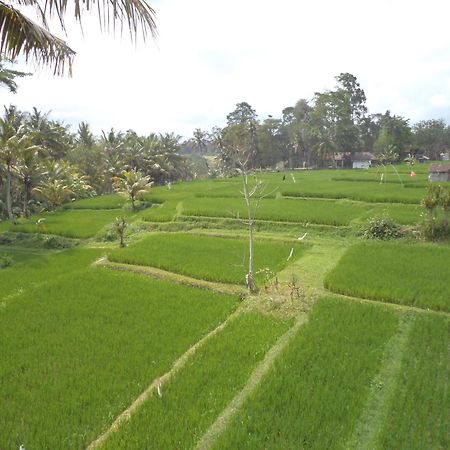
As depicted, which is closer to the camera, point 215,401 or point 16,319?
point 215,401

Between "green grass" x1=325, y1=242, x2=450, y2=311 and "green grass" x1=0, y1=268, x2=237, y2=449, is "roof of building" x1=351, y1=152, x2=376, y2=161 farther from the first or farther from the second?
"green grass" x1=0, y1=268, x2=237, y2=449

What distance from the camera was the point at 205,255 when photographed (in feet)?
42.0

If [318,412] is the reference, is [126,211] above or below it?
above

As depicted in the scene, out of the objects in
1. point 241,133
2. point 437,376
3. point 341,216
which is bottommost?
point 437,376

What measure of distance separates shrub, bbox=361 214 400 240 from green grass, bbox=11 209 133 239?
10194 millimetres

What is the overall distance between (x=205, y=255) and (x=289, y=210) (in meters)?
5.88

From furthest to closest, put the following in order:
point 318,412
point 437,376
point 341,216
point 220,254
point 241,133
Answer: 1. point 241,133
2. point 341,216
3. point 220,254
4. point 437,376
5. point 318,412

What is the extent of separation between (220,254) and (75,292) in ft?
14.4

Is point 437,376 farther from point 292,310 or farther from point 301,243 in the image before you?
point 301,243

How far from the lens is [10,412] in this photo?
5562 millimetres

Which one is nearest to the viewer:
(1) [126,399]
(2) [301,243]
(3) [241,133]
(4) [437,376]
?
(1) [126,399]

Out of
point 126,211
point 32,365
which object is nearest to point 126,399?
point 32,365

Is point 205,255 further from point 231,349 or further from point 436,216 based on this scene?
point 436,216

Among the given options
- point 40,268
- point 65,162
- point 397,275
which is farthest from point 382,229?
point 65,162
